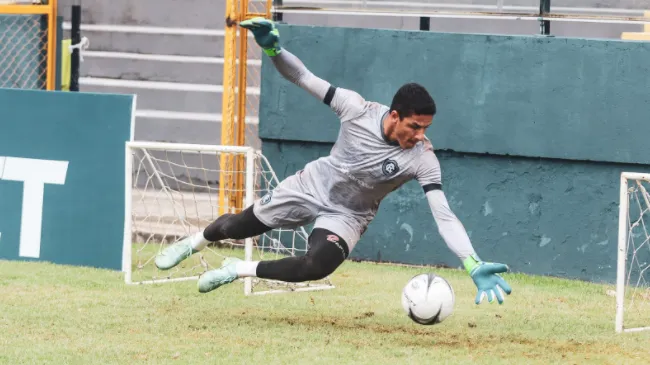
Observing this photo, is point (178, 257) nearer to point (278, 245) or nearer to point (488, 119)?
point (278, 245)

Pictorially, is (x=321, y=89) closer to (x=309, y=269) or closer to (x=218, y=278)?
(x=309, y=269)

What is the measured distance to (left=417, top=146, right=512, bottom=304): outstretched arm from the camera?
307 inches

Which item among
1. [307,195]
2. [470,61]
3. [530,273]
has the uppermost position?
[470,61]

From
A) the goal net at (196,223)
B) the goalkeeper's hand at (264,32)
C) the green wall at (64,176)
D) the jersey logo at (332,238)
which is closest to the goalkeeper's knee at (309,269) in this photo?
the jersey logo at (332,238)

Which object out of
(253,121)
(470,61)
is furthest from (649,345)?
(253,121)

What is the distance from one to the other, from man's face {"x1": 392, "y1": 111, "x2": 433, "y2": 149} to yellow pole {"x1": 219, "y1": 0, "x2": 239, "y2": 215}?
4311 millimetres

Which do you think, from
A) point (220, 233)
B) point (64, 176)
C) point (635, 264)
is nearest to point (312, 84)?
point (220, 233)

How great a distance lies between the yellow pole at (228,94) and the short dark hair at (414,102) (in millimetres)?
4512

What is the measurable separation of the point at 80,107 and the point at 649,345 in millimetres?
5516

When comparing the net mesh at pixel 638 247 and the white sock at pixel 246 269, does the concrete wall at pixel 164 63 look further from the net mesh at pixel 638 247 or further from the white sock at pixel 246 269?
the white sock at pixel 246 269

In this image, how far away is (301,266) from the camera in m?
8.47

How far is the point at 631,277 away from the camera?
1137 cm

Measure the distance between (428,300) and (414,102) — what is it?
1.30 metres

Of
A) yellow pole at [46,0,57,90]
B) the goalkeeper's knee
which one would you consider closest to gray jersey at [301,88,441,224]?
the goalkeeper's knee
